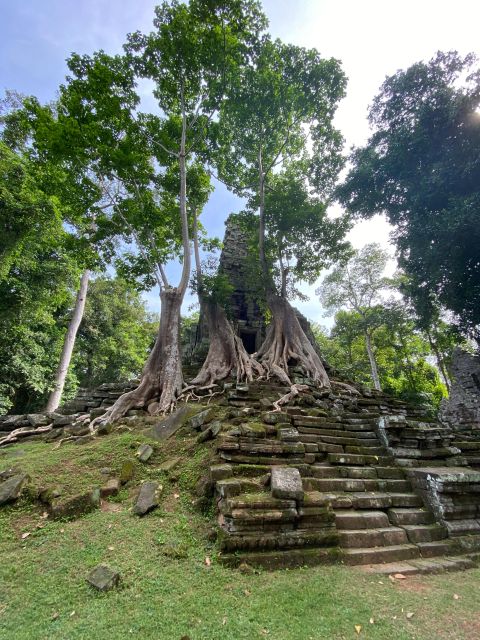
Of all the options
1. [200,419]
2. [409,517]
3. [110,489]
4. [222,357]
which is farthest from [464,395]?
[110,489]

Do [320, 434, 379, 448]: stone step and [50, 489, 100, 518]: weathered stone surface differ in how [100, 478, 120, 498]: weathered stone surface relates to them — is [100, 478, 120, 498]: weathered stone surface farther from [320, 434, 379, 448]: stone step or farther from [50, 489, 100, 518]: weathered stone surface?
[320, 434, 379, 448]: stone step

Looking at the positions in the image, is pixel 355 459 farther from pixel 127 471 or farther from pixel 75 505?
pixel 75 505

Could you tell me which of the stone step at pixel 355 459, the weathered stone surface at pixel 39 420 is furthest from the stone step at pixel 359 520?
the weathered stone surface at pixel 39 420

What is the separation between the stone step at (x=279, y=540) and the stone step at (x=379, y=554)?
0.17m

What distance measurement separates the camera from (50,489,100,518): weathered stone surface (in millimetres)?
3291

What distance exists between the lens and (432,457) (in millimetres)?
4469

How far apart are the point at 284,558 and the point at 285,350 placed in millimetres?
6676

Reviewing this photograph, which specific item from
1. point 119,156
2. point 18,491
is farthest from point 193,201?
point 18,491

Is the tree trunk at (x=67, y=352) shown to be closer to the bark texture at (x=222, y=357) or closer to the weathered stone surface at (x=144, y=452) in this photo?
the bark texture at (x=222, y=357)

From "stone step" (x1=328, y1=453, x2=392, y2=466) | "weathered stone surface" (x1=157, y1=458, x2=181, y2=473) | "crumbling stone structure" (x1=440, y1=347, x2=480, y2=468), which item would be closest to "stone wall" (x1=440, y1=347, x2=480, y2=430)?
"crumbling stone structure" (x1=440, y1=347, x2=480, y2=468)

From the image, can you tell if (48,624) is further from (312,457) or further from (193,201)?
(193,201)

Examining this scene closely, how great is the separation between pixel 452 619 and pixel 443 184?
40.7 ft

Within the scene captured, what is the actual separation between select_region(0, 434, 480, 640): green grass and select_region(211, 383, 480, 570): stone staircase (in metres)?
0.24

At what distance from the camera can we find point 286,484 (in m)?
3.07
